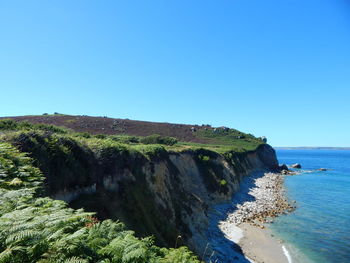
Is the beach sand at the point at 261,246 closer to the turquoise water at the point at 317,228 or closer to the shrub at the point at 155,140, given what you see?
the turquoise water at the point at 317,228

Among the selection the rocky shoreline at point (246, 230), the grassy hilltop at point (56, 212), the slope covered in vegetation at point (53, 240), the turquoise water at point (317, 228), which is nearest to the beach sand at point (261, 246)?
the rocky shoreline at point (246, 230)

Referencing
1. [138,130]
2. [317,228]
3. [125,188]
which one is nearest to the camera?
[125,188]

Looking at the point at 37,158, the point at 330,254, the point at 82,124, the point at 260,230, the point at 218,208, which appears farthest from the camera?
the point at 82,124

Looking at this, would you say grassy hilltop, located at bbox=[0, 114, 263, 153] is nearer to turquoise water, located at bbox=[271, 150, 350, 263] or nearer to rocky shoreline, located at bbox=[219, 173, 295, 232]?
rocky shoreline, located at bbox=[219, 173, 295, 232]

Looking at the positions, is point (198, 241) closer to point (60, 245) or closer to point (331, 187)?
point (60, 245)

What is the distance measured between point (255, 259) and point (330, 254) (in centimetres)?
795

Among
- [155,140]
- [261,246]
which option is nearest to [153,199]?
[261,246]

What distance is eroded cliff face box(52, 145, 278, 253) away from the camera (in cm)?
1410

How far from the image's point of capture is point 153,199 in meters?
19.6

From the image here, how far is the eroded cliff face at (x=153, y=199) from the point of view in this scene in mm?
14100

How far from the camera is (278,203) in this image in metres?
38.3

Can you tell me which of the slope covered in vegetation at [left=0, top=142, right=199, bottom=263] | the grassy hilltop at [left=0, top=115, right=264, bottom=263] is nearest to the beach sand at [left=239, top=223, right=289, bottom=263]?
the grassy hilltop at [left=0, top=115, right=264, bottom=263]

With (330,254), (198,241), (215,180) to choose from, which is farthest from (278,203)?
(198,241)

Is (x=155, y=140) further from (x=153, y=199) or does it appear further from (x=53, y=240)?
(x=53, y=240)
